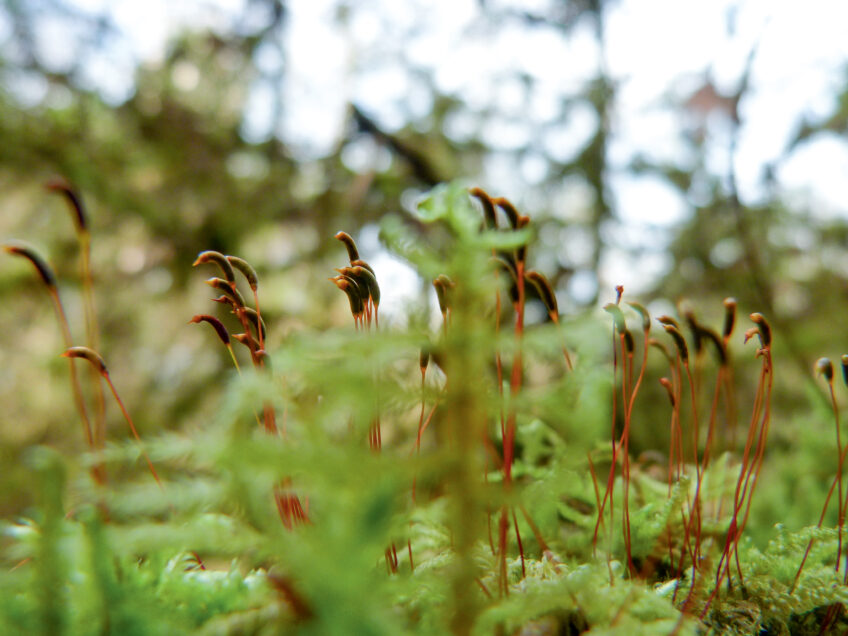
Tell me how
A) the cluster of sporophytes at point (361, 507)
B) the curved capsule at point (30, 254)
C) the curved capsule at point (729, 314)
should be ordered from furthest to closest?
the curved capsule at point (729, 314) < the curved capsule at point (30, 254) < the cluster of sporophytes at point (361, 507)

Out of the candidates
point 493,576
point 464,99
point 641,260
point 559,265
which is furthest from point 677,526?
point 464,99

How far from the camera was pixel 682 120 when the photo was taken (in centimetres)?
340

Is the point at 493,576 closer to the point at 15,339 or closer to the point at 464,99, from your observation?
the point at 464,99

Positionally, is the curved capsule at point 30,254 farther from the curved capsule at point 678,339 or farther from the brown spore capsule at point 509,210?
the curved capsule at point 678,339

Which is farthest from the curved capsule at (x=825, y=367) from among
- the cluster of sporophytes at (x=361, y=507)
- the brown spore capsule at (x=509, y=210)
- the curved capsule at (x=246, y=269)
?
the curved capsule at (x=246, y=269)

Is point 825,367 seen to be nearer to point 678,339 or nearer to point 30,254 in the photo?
point 678,339

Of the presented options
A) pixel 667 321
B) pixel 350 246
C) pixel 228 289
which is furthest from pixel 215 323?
pixel 667 321

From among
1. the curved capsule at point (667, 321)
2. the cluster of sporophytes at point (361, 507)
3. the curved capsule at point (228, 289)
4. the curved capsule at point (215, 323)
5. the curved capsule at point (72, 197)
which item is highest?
the curved capsule at point (72, 197)

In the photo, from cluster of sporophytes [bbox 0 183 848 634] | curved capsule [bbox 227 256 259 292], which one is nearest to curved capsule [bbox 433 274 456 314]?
cluster of sporophytes [bbox 0 183 848 634]

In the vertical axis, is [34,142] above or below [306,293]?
above

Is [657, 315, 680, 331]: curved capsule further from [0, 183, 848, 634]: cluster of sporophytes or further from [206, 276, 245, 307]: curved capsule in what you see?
[206, 276, 245, 307]: curved capsule

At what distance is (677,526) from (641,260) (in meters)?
2.68

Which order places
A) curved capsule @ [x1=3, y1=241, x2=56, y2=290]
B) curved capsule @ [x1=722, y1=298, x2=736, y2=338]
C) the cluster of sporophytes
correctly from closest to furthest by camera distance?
the cluster of sporophytes
curved capsule @ [x1=3, y1=241, x2=56, y2=290]
curved capsule @ [x1=722, y1=298, x2=736, y2=338]

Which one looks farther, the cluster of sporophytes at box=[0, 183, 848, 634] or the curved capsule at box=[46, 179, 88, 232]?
the curved capsule at box=[46, 179, 88, 232]
